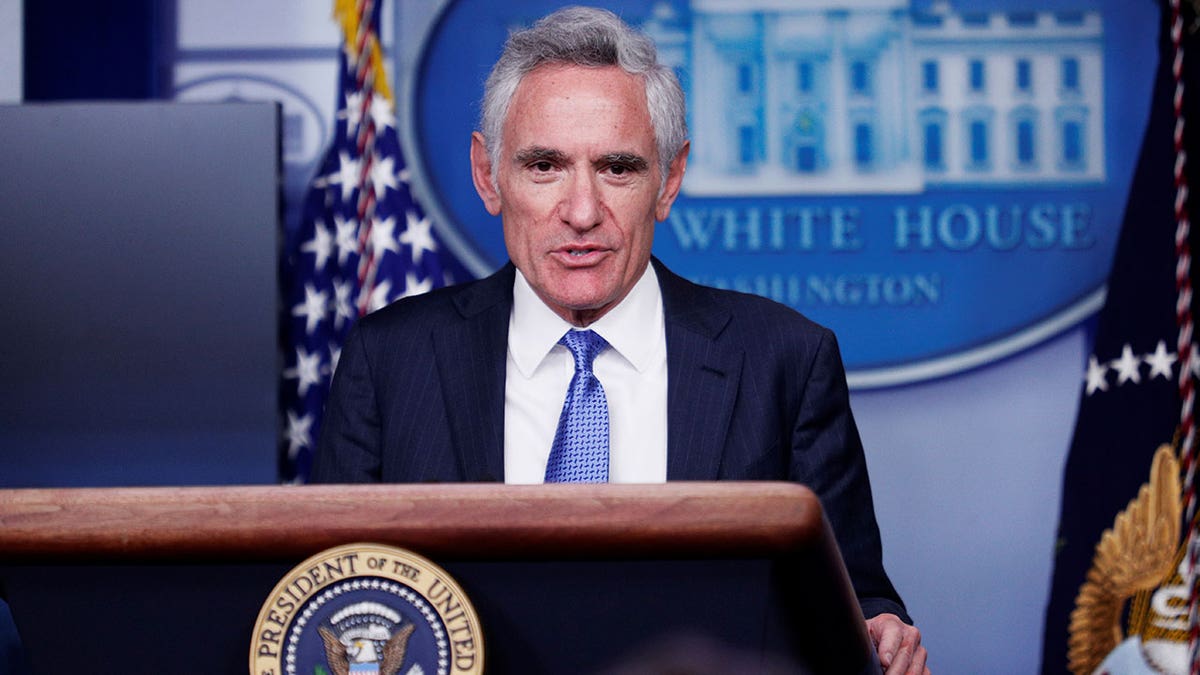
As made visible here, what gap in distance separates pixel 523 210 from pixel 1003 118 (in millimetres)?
1852

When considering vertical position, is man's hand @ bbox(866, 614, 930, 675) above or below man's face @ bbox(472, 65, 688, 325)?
below

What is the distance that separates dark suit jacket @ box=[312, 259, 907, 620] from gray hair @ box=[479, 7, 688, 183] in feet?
0.74

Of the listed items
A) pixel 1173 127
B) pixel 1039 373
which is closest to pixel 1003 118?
pixel 1173 127

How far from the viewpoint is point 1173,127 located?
8.80 feet

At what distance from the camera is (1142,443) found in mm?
2695

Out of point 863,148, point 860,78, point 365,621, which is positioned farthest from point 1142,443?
point 365,621

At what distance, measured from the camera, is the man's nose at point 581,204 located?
5.07 feet

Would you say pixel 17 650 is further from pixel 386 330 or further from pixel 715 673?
pixel 386 330

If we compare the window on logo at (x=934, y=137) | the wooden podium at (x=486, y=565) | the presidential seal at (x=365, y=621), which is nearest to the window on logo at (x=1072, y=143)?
the window on logo at (x=934, y=137)

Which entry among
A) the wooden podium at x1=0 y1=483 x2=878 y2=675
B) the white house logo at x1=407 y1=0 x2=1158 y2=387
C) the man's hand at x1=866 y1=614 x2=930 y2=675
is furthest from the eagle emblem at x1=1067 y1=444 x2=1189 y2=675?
the wooden podium at x1=0 y1=483 x2=878 y2=675

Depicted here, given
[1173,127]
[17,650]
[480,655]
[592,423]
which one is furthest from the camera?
[1173,127]

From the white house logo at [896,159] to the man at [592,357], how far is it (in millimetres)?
1354

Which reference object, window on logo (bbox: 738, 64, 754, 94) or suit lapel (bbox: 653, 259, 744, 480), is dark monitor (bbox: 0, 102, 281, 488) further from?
suit lapel (bbox: 653, 259, 744, 480)

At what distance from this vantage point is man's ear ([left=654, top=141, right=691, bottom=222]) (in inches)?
65.9
